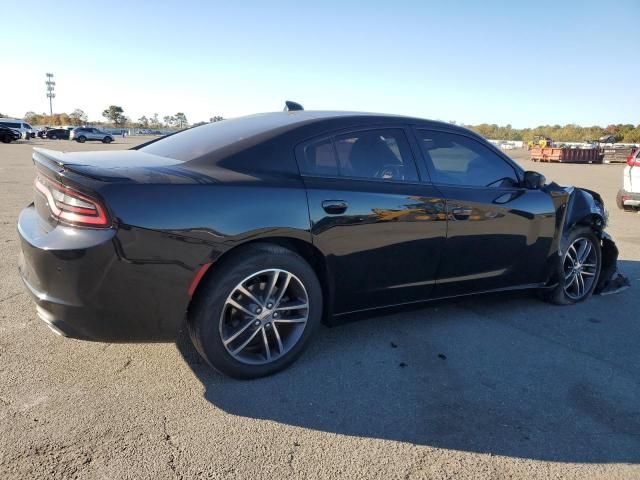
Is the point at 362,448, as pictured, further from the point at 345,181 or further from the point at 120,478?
the point at 345,181

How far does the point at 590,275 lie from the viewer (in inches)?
185

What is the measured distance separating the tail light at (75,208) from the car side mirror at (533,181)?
3.18 meters

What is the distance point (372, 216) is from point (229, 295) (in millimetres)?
1033

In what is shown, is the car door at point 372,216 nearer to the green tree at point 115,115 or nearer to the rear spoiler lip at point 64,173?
the rear spoiler lip at point 64,173

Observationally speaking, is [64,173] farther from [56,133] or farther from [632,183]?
[56,133]

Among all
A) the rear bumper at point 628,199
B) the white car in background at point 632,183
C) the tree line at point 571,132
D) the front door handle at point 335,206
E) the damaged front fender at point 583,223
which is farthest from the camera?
the tree line at point 571,132

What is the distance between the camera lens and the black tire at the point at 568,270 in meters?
4.41

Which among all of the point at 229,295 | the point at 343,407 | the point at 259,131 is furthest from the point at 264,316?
the point at 259,131

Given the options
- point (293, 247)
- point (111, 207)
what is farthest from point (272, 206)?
point (111, 207)

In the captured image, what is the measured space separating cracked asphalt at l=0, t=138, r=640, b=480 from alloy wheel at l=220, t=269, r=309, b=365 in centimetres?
19

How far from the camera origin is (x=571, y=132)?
97.2m

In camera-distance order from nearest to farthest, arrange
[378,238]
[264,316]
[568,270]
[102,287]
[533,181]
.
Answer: [102,287] → [264,316] → [378,238] → [533,181] → [568,270]

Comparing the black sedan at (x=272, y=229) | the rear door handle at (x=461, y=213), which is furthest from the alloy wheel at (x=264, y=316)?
the rear door handle at (x=461, y=213)

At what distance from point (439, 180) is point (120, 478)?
2.68 m
